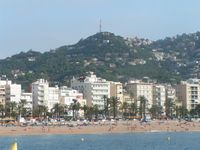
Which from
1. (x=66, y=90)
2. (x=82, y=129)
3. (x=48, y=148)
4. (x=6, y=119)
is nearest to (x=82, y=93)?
(x=66, y=90)

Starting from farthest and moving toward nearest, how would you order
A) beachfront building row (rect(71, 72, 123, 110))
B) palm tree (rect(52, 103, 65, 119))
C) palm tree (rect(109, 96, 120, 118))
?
beachfront building row (rect(71, 72, 123, 110)) < palm tree (rect(109, 96, 120, 118)) < palm tree (rect(52, 103, 65, 119))

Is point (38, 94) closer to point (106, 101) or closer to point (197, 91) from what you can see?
point (106, 101)

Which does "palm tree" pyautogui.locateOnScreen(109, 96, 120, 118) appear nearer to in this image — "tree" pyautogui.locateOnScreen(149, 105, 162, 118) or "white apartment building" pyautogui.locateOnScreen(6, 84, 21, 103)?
"tree" pyautogui.locateOnScreen(149, 105, 162, 118)

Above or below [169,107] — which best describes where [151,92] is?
above

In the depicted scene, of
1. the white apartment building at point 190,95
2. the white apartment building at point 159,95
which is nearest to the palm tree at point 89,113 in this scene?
the white apartment building at point 159,95

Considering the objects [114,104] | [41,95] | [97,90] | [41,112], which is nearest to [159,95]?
[97,90]

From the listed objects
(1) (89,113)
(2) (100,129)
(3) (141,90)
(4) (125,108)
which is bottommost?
(2) (100,129)

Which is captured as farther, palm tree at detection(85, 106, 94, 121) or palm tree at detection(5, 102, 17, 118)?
palm tree at detection(85, 106, 94, 121)

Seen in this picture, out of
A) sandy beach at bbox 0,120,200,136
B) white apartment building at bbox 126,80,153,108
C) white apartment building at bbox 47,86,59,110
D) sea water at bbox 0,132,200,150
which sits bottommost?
sea water at bbox 0,132,200,150

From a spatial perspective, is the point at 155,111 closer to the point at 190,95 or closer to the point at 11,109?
the point at 190,95

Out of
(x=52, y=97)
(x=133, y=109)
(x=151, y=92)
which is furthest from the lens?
(x=151, y=92)

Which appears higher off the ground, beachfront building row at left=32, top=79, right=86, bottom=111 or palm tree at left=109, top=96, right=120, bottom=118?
beachfront building row at left=32, top=79, right=86, bottom=111

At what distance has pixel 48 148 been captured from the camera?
6500cm

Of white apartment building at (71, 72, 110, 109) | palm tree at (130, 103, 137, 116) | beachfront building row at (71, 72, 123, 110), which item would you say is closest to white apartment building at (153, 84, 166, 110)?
beachfront building row at (71, 72, 123, 110)
